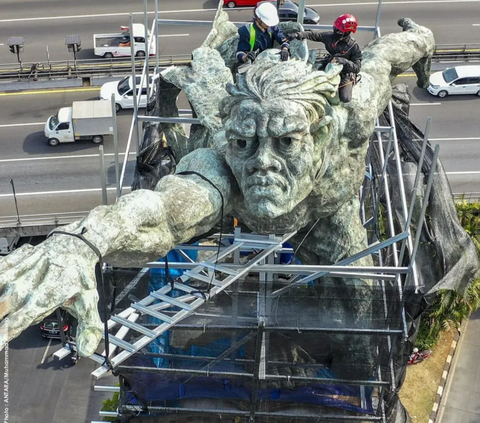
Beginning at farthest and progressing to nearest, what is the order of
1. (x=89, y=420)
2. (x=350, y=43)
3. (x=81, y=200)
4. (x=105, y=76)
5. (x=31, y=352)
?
(x=105, y=76) < (x=81, y=200) < (x=31, y=352) < (x=89, y=420) < (x=350, y=43)

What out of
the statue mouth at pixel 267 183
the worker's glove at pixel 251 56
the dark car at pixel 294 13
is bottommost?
the dark car at pixel 294 13

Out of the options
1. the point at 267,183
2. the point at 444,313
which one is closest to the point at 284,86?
the point at 267,183

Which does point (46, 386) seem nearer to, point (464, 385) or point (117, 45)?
point (464, 385)

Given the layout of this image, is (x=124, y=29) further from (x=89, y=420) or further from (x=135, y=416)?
(x=135, y=416)

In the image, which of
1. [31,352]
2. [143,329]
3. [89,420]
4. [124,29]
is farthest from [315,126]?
[124,29]

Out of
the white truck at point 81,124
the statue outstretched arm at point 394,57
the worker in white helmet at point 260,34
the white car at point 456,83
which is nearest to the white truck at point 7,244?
the white truck at point 81,124

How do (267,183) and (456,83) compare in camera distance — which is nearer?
(267,183)

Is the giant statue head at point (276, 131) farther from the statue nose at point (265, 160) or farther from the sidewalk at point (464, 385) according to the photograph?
the sidewalk at point (464, 385)
